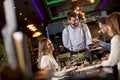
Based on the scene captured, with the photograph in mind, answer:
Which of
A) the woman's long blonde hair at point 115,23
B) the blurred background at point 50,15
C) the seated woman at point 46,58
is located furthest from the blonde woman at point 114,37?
the blurred background at point 50,15

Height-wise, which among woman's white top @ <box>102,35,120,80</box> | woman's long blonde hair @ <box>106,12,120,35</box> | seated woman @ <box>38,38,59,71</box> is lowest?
seated woman @ <box>38,38,59,71</box>

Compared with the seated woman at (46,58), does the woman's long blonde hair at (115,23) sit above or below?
above

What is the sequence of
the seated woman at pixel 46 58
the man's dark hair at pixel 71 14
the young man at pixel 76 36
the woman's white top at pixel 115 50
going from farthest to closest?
the man's dark hair at pixel 71 14 < the young man at pixel 76 36 < the seated woman at pixel 46 58 < the woman's white top at pixel 115 50

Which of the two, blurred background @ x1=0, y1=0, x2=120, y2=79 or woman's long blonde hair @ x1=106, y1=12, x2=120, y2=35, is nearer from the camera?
woman's long blonde hair @ x1=106, y1=12, x2=120, y2=35

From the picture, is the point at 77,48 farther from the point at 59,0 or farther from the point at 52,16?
the point at 59,0

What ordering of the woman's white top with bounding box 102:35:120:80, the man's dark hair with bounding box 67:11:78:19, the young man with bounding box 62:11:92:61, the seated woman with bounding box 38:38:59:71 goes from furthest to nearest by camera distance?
1. the man's dark hair with bounding box 67:11:78:19
2. the young man with bounding box 62:11:92:61
3. the seated woman with bounding box 38:38:59:71
4. the woman's white top with bounding box 102:35:120:80

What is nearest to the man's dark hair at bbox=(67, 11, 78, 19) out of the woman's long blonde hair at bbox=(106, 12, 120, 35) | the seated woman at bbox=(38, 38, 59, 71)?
the seated woman at bbox=(38, 38, 59, 71)

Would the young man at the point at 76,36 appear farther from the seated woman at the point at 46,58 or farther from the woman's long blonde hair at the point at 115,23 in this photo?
the woman's long blonde hair at the point at 115,23

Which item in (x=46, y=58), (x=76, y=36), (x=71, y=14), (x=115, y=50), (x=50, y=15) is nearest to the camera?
(x=115, y=50)

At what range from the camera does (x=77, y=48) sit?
8.41ft

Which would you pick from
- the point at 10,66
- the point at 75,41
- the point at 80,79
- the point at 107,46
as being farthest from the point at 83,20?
the point at 10,66

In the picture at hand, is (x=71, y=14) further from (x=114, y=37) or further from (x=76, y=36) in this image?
(x=114, y=37)

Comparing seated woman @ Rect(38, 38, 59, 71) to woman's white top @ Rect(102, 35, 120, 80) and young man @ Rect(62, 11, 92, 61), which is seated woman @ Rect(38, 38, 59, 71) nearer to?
young man @ Rect(62, 11, 92, 61)

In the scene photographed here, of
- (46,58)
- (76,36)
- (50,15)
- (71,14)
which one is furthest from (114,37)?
(50,15)
